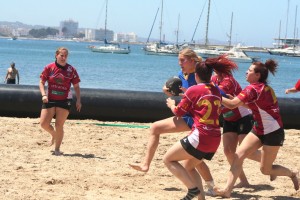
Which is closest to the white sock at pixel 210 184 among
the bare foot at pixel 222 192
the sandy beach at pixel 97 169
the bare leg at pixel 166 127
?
the bare foot at pixel 222 192

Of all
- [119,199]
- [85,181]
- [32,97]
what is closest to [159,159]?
[85,181]

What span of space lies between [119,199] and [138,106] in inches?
254

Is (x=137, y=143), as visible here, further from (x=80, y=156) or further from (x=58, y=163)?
(x=58, y=163)

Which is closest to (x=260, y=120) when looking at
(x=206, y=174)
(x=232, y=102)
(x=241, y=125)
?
(x=232, y=102)

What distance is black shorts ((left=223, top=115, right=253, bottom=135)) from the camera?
7.36 m

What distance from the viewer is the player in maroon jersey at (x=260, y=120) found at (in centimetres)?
671

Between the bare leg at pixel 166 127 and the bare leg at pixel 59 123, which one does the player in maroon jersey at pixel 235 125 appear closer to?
the bare leg at pixel 166 127

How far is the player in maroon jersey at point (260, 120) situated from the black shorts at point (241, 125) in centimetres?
37

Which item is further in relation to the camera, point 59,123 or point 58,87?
point 59,123

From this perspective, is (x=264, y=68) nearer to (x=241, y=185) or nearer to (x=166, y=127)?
(x=166, y=127)

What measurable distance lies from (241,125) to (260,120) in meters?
0.55

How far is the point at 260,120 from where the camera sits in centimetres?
684

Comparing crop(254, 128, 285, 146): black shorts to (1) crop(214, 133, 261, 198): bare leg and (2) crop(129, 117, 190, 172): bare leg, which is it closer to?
(1) crop(214, 133, 261, 198): bare leg

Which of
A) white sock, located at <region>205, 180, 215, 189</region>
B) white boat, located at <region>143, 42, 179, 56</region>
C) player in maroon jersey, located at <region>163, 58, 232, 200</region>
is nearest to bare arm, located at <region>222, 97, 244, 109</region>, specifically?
player in maroon jersey, located at <region>163, 58, 232, 200</region>
